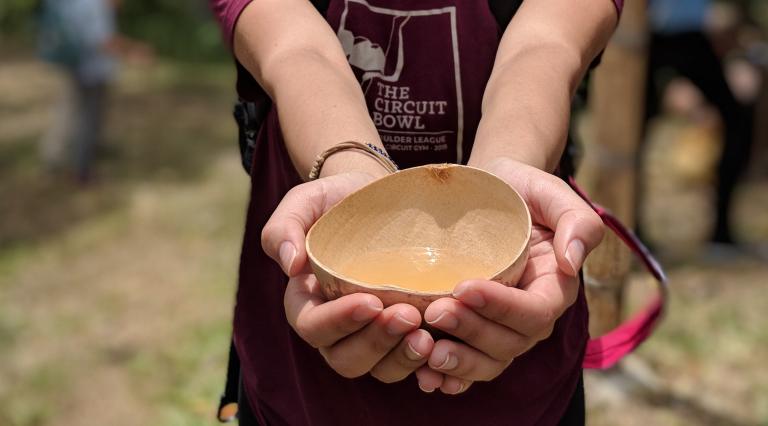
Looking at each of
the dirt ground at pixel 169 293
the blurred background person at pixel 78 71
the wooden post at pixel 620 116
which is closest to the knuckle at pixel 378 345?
the wooden post at pixel 620 116

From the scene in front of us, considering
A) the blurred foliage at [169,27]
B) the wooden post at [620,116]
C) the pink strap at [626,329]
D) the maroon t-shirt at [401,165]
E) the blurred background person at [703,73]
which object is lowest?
the blurred foliage at [169,27]

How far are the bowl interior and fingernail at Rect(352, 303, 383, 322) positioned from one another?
0.15m

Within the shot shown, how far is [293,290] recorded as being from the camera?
1.14 m

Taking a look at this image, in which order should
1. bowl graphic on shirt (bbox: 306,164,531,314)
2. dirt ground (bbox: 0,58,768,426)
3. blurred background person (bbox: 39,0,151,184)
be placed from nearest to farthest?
1. bowl graphic on shirt (bbox: 306,164,531,314)
2. dirt ground (bbox: 0,58,768,426)
3. blurred background person (bbox: 39,0,151,184)

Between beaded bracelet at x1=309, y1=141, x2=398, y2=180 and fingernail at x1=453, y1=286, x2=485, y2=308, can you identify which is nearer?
fingernail at x1=453, y1=286, x2=485, y2=308

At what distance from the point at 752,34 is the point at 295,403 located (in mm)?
5246

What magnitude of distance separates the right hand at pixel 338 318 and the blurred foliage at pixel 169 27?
7521 millimetres

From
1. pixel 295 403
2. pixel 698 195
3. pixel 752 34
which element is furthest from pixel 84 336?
A: pixel 752 34

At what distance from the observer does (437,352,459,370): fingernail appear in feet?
3.42

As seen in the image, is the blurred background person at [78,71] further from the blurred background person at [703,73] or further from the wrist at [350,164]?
the wrist at [350,164]

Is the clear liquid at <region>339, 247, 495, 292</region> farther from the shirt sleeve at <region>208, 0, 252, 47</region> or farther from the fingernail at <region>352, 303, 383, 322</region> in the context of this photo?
the shirt sleeve at <region>208, 0, 252, 47</region>

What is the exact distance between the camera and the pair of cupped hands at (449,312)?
40.2 inches

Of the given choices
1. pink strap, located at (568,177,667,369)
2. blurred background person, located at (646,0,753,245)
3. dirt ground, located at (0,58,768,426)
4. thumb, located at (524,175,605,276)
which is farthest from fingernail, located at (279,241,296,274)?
blurred background person, located at (646,0,753,245)

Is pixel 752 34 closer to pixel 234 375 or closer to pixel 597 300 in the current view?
pixel 597 300
